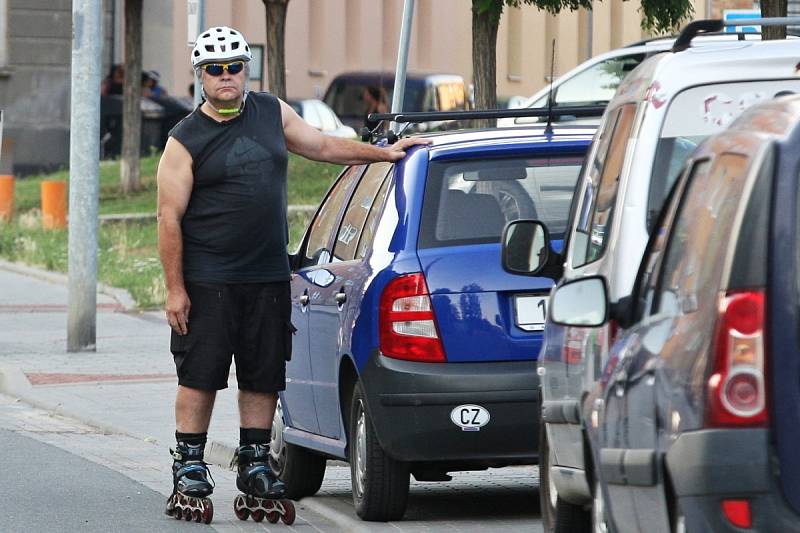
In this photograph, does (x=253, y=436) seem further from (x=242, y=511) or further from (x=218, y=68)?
(x=218, y=68)

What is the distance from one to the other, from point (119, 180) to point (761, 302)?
100 ft

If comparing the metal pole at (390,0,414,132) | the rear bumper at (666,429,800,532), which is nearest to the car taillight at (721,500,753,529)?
the rear bumper at (666,429,800,532)

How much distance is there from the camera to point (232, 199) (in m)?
8.58

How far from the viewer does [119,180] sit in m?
34.5

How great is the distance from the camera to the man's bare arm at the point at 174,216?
8523 mm

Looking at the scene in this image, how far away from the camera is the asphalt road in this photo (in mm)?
8703

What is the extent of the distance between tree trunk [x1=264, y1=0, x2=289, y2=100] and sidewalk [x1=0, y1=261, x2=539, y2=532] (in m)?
7.24

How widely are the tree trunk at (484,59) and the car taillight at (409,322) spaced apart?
11679 mm

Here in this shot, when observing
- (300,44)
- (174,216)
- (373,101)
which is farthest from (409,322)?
(300,44)

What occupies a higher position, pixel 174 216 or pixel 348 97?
pixel 348 97

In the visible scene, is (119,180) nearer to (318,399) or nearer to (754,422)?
(318,399)

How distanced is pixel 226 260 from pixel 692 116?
9.68 ft

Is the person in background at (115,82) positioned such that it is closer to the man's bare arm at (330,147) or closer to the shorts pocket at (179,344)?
the man's bare arm at (330,147)

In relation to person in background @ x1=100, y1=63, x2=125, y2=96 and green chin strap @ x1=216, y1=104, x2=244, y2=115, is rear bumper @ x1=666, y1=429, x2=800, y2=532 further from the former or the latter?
person in background @ x1=100, y1=63, x2=125, y2=96
